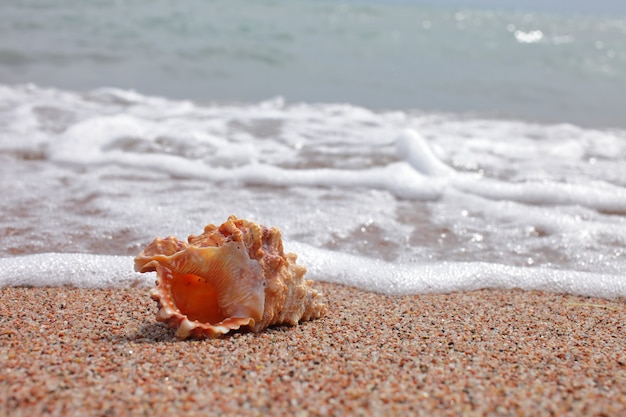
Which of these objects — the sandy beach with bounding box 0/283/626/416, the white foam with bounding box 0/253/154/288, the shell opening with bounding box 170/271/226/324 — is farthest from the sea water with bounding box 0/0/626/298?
the shell opening with bounding box 170/271/226/324

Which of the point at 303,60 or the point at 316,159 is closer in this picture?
the point at 316,159

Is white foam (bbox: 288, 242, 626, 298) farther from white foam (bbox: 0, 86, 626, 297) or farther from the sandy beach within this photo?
the sandy beach

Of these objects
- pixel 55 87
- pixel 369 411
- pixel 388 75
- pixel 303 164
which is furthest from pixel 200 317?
pixel 388 75

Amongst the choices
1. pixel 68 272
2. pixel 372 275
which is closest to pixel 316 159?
pixel 372 275

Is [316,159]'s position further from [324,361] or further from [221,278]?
[324,361]

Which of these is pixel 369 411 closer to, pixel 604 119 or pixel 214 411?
pixel 214 411
